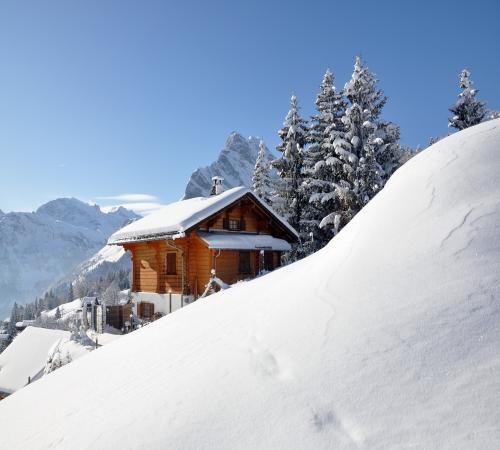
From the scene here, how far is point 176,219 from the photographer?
18328mm

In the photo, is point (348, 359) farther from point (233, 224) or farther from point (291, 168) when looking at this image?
point (291, 168)

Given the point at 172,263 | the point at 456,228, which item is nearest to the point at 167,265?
the point at 172,263

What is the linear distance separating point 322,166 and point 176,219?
10739 mm

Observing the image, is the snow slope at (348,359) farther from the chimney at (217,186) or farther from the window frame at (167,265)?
the chimney at (217,186)

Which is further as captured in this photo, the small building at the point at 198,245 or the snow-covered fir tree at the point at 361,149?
the snow-covered fir tree at the point at 361,149

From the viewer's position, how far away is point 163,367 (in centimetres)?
360

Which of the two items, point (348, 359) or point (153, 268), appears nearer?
point (348, 359)

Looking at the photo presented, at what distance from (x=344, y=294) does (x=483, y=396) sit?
1.41m

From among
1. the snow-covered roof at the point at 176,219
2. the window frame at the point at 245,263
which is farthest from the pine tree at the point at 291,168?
the window frame at the point at 245,263

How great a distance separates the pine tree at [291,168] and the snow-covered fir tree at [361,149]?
327 cm

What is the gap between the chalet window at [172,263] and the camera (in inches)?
750

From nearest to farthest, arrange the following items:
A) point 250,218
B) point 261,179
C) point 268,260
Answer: point 250,218, point 268,260, point 261,179

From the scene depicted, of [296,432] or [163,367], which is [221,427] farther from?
[163,367]

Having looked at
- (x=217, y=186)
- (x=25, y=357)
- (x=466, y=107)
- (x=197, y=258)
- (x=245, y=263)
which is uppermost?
(x=466, y=107)
